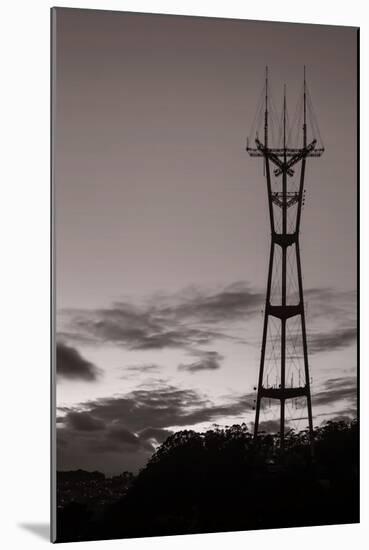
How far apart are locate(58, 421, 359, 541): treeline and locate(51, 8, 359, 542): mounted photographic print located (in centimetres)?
1

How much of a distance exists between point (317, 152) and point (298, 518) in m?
2.34

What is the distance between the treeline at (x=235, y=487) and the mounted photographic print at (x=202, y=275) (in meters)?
0.01

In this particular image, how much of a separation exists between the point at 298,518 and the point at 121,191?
236cm

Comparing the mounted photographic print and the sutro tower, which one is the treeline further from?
the sutro tower

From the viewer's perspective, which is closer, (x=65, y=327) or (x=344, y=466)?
(x=65, y=327)

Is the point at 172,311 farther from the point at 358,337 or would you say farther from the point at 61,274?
the point at 358,337

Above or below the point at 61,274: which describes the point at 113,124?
above

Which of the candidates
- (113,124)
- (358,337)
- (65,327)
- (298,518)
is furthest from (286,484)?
(113,124)

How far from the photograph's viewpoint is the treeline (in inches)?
339

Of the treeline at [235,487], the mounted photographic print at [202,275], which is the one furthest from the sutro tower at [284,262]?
the treeline at [235,487]

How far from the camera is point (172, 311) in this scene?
28.4 feet

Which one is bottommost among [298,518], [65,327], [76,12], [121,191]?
[298,518]

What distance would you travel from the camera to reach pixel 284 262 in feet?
29.3

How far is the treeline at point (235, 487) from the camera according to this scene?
28.2ft
